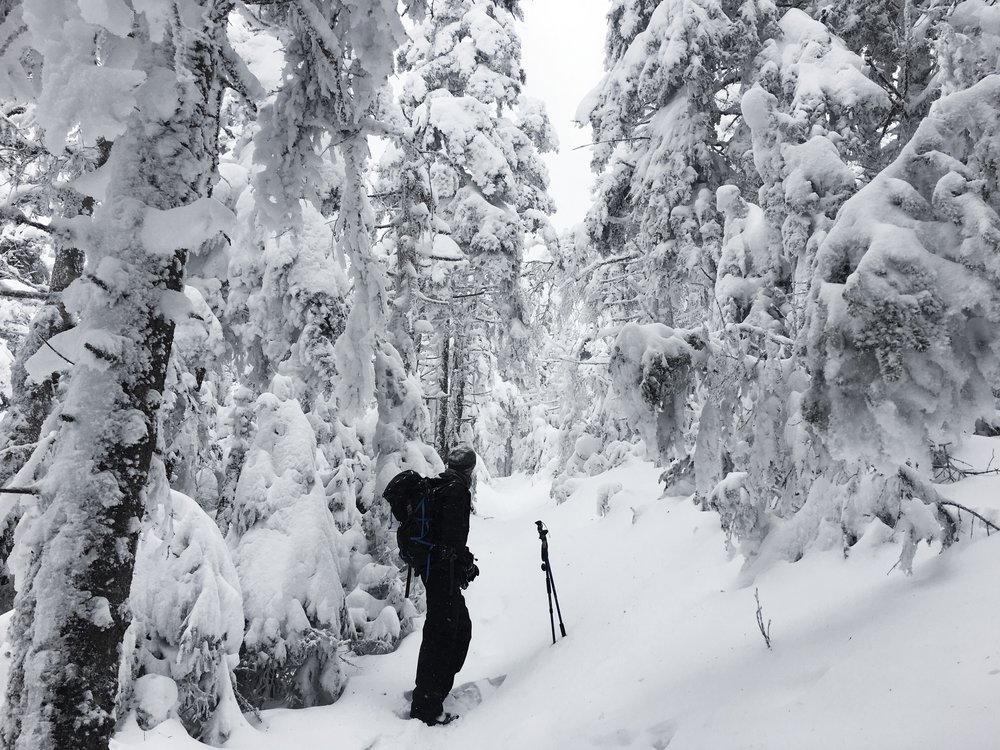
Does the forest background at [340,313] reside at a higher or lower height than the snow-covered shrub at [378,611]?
higher

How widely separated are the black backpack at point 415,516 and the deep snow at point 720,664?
5.00 feet

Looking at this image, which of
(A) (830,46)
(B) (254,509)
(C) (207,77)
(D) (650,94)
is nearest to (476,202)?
(D) (650,94)

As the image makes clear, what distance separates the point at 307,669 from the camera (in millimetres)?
6332

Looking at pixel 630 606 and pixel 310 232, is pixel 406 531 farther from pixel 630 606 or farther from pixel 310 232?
pixel 310 232

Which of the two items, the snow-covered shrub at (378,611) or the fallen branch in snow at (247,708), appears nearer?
the fallen branch in snow at (247,708)

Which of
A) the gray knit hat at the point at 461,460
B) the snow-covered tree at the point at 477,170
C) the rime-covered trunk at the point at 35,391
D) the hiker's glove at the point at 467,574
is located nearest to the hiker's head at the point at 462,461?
the gray knit hat at the point at 461,460

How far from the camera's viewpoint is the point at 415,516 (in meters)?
6.13

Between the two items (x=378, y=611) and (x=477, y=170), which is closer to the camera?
(x=378, y=611)

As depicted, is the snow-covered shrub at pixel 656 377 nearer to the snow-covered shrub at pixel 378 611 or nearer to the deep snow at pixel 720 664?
the deep snow at pixel 720 664

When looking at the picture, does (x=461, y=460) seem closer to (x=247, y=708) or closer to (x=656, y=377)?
(x=656, y=377)

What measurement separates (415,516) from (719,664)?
3.11 meters

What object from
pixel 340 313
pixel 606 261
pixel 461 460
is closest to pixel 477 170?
pixel 606 261

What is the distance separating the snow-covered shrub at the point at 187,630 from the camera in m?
4.90

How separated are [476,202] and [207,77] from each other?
14.4 metres
